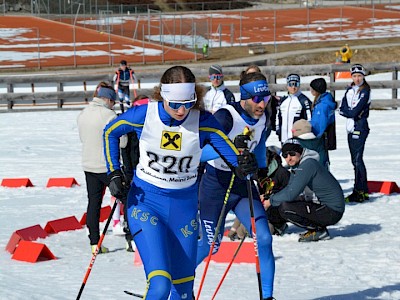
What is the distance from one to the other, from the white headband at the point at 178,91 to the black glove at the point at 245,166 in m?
0.59

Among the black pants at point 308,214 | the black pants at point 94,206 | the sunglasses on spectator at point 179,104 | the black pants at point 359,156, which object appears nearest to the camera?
the sunglasses on spectator at point 179,104

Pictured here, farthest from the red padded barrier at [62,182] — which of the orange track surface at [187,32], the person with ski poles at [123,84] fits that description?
the orange track surface at [187,32]

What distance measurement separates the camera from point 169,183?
5.63 metres

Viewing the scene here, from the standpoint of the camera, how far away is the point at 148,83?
2980 centimetres

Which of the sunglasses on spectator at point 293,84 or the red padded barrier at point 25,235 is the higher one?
the sunglasses on spectator at point 293,84

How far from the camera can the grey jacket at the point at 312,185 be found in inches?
361

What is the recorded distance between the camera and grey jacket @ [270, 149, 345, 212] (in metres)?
9.18

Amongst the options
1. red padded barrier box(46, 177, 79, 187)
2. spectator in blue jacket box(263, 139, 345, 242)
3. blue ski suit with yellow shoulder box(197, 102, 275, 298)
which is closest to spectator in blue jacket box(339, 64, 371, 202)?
spectator in blue jacket box(263, 139, 345, 242)

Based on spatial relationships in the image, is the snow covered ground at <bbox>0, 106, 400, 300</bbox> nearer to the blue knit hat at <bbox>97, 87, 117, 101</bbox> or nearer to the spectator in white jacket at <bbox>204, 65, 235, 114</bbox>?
the blue knit hat at <bbox>97, 87, 117, 101</bbox>

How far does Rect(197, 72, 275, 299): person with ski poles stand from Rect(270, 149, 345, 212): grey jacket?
2002mm

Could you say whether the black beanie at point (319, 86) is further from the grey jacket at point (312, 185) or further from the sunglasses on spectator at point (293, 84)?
the grey jacket at point (312, 185)

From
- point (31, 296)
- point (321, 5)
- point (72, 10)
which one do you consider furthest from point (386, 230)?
point (321, 5)

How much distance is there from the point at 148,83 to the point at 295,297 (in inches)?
910

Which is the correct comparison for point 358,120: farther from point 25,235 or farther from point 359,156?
point 25,235
